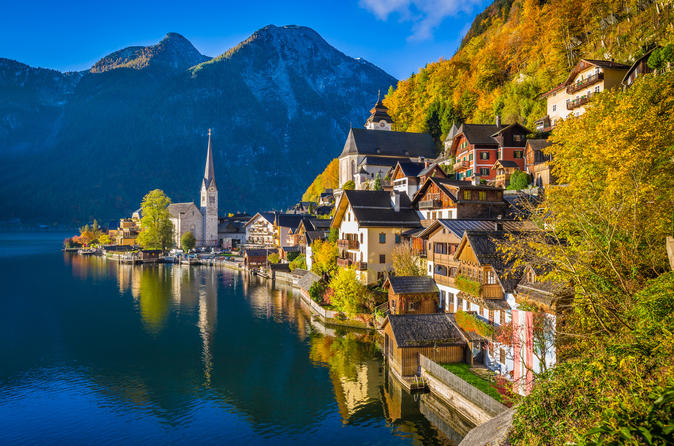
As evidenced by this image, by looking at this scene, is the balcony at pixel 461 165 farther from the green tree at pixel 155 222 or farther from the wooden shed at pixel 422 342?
the green tree at pixel 155 222

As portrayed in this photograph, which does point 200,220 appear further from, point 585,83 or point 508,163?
point 585,83

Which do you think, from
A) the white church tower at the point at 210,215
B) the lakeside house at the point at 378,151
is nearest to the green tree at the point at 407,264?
the lakeside house at the point at 378,151

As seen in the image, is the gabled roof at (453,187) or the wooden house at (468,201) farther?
the wooden house at (468,201)

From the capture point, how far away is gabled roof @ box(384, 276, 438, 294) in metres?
35.7

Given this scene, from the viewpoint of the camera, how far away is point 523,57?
80.0 m

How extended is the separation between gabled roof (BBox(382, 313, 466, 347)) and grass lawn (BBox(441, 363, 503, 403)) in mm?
1615

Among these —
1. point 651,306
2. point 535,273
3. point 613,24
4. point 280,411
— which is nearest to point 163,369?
point 280,411

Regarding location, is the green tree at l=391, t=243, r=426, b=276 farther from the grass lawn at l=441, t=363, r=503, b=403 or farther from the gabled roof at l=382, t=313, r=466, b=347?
the grass lawn at l=441, t=363, r=503, b=403

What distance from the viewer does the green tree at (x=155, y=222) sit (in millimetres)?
115562

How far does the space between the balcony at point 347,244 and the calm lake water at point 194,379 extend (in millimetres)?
10146

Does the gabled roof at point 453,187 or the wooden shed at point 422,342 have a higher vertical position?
the gabled roof at point 453,187

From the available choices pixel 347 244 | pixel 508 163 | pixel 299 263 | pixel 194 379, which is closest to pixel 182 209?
pixel 299 263

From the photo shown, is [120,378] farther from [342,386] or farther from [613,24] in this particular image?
[613,24]

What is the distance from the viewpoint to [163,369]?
106ft
